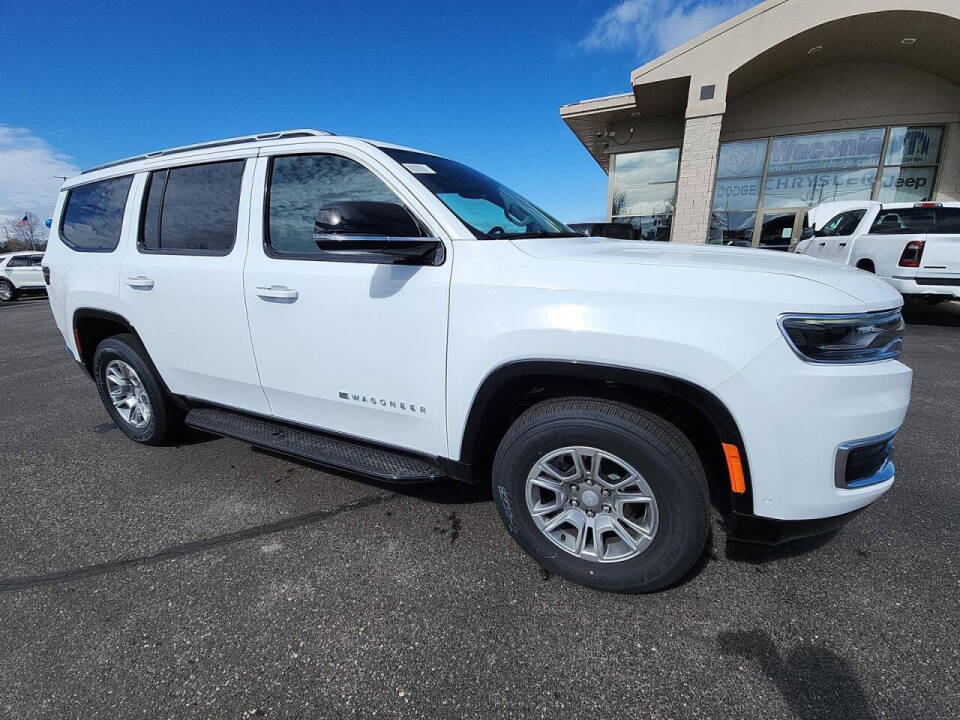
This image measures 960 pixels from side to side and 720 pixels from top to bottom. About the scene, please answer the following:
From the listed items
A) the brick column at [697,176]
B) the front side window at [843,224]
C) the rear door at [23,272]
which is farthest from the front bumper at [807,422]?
the rear door at [23,272]

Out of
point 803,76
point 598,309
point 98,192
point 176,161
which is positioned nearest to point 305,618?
point 598,309

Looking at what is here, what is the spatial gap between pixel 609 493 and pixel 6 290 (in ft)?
79.2

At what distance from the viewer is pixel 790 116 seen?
11.6 metres

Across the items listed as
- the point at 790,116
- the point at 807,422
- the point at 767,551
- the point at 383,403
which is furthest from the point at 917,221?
the point at 383,403

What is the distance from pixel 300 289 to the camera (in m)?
2.19

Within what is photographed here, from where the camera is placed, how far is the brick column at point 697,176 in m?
10.2

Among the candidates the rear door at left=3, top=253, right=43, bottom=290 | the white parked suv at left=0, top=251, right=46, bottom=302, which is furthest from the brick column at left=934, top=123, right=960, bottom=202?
the rear door at left=3, top=253, right=43, bottom=290

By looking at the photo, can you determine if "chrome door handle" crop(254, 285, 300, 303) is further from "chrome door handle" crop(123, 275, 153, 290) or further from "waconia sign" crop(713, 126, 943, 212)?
"waconia sign" crop(713, 126, 943, 212)

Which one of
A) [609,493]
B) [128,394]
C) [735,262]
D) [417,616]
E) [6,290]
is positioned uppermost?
[735,262]

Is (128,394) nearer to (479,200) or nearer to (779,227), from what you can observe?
(479,200)

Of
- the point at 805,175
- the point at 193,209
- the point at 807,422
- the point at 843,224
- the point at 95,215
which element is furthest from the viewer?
the point at 805,175

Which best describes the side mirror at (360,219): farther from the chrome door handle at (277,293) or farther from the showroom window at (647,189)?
the showroom window at (647,189)

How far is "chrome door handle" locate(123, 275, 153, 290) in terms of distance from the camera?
2736 mm

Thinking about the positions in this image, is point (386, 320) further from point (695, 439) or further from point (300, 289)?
point (695, 439)
